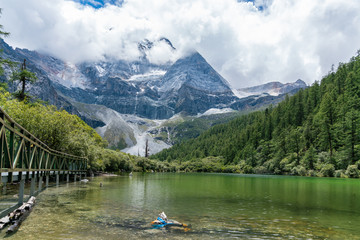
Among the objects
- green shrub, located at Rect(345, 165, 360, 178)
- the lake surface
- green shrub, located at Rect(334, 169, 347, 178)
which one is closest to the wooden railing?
the lake surface

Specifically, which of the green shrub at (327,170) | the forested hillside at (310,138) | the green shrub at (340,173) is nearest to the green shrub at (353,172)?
the forested hillside at (310,138)

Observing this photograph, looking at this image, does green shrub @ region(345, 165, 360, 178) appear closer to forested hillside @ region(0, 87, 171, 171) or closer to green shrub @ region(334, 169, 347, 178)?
green shrub @ region(334, 169, 347, 178)

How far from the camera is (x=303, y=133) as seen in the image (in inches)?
4941

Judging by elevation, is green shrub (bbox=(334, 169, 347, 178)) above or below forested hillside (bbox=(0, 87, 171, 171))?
below

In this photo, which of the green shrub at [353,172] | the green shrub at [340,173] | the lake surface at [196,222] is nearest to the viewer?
the lake surface at [196,222]

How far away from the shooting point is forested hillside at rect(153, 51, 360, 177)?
87.6 metres

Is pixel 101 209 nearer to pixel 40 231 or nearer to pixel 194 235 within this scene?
pixel 40 231

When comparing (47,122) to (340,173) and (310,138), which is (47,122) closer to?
(340,173)

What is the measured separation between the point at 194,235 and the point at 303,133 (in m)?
127

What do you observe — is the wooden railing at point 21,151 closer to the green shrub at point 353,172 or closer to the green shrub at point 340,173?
the green shrub at point 353,172

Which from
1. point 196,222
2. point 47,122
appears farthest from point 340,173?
point 47,122

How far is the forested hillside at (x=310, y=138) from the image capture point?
8762 centimetres

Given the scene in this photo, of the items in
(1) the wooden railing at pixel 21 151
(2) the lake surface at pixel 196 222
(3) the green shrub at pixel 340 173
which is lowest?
(3) the green shrub at pixel 340 173

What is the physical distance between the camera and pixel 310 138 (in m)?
122
